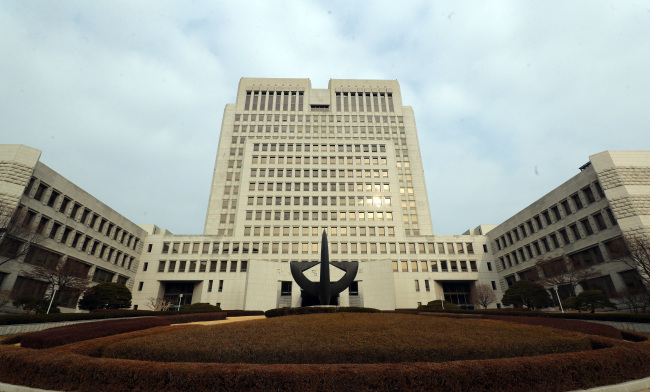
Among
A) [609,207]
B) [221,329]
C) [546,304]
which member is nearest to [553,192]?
[609,207]

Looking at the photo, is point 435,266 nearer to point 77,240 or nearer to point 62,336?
point 62,336

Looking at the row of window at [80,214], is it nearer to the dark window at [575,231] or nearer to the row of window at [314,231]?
the row of window at [314,231]

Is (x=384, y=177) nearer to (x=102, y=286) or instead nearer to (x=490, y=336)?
(x=102, y=286)

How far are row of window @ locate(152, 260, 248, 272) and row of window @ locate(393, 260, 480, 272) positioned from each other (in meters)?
29.7

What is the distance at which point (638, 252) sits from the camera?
2656 cm

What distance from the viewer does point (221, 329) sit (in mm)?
12578

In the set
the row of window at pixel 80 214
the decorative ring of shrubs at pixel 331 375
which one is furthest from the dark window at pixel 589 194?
the row of window at pixel 80 214

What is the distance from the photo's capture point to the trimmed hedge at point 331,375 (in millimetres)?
6750

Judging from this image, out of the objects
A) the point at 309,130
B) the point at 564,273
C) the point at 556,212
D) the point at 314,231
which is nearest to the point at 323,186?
the point at 314,231

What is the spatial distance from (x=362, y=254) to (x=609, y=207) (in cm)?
3672

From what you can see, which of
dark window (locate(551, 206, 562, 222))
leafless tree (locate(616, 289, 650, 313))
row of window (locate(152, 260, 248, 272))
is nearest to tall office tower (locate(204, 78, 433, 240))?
row of window (locate(152, 260, 248, 272))

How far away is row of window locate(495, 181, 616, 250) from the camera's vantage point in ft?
120

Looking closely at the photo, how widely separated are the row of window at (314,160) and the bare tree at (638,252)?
141 feet

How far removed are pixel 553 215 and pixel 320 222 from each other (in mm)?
38725
